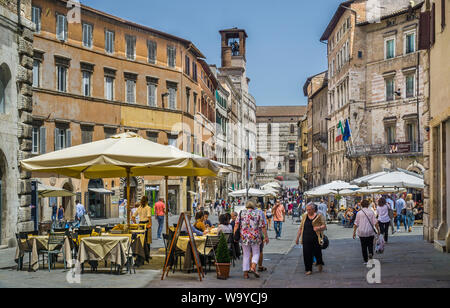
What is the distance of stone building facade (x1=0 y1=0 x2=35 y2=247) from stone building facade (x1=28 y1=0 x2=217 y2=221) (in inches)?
625

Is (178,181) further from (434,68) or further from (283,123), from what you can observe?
(283,123)

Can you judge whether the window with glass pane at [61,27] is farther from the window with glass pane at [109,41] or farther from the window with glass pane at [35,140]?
the window with glass pane at [35,140]

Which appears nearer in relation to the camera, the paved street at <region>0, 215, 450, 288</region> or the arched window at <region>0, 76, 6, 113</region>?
the paved street at <region>0, 215, 450, 288</region>

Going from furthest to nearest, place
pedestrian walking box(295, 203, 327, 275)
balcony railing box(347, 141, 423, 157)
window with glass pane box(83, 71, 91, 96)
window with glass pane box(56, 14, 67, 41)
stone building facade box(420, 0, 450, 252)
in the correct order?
balcony railing box(347, 141, 423, 157) < window with glass pane box(83, 71, 91, 96) < window with glass pane box(56, 14, 67, 41) < stone building facade box(420, 0, 450, 252) < pedestrian walking box(295, 203, 327, 275)

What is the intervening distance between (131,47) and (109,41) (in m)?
2.14

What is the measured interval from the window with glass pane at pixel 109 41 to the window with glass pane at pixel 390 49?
20266mm

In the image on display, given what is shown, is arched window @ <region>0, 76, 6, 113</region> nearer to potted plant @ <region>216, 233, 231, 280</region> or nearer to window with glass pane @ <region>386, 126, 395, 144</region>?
potted plant @ <region>216, 233, 231, 280</region>

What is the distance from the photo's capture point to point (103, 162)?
40.1 ft

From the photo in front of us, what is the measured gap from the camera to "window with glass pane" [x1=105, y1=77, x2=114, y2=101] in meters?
41.0

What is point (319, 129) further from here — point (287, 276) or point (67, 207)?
point (287, 276)

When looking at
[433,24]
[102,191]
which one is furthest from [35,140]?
[433,24]

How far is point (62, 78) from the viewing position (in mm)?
37281

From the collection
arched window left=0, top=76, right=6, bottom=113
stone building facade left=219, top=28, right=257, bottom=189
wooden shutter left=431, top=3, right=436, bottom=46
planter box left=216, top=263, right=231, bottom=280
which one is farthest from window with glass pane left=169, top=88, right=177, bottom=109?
stone building facade left=219, top=28, right=257, bottom=189
